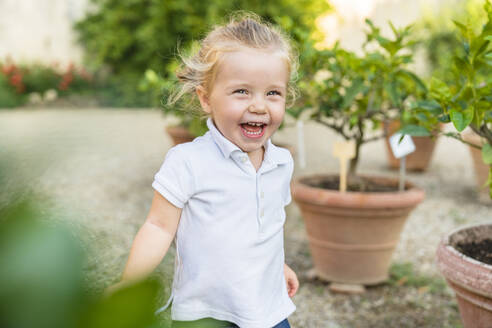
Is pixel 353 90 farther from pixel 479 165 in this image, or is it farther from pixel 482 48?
pixel 479 165

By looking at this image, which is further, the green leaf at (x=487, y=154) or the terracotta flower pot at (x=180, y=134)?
the terracotta flower pot at (x=180, y=134)

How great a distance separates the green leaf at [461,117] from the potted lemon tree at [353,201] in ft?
2.75

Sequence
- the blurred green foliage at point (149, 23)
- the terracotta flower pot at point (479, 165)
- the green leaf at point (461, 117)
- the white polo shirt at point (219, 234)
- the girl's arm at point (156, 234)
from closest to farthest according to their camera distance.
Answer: the girl's arm at point (156, 234), the white polo shirt at point (219, 234), the green leaf at point (461, 117), the terracotta flower pot at point (479, 165), the blurred green foliage at point (149, 23)

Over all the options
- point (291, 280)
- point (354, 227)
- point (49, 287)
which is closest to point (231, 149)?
point (291, 280)

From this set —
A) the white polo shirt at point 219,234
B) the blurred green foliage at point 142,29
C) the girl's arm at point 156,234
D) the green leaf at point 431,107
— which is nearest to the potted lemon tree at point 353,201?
the green leaf at point 431,107

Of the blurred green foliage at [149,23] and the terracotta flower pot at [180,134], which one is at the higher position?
the blurred green foliage at [149,23]

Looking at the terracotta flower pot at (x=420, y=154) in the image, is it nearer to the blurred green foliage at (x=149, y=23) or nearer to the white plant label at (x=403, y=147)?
the white plant label at (x=403, y=147)

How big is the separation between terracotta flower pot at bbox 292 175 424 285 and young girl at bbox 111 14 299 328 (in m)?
1.57

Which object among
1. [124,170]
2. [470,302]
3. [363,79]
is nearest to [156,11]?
[124,170]

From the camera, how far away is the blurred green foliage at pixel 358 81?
2664mm

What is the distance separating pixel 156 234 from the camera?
1308 mm

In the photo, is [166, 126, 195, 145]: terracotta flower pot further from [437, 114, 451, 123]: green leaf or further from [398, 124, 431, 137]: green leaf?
[437, 114, 451, 123]: green leaf

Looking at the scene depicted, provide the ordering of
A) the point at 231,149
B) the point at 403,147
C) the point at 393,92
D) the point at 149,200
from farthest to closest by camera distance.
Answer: the point at 149,200 < the point at 403,147 < the point at 393,92 < the point at 231,149

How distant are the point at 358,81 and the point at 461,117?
1044 millimetres
